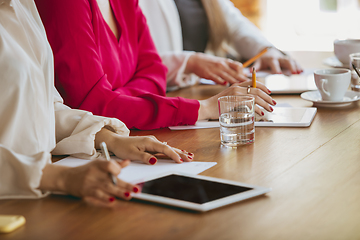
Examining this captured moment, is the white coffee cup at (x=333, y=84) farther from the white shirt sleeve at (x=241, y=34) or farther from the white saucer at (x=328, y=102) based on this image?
the white shirt sleeve at (x=241, y=34)

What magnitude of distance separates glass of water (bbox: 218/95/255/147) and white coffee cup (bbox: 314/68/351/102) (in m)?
0.39

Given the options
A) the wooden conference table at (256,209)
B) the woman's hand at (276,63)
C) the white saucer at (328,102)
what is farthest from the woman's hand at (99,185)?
the woman's hand at (276,63)

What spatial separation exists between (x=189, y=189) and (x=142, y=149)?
22 cm

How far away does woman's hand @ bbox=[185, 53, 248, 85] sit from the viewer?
1.61m

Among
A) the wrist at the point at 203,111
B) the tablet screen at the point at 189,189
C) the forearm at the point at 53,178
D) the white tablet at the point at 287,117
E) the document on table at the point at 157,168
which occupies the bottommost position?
the white tablet at the point at 287,117

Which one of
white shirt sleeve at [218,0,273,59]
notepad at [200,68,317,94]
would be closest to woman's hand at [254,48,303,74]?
notepad at [200,68,317,94]

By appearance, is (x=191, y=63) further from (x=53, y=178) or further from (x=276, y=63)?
(x=53, y=178)

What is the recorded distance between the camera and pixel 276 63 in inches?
70.1

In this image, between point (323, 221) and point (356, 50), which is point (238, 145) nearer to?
point (323, 221)

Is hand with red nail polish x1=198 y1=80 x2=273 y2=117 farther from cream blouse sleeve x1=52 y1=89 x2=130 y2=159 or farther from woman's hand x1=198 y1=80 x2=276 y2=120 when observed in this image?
cream blouse sleeve x1=52 y1=89 x2=130 y2=159

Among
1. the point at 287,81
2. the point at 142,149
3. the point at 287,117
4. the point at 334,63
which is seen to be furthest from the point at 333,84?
the point at 142,149

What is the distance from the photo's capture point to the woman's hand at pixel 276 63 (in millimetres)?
1745

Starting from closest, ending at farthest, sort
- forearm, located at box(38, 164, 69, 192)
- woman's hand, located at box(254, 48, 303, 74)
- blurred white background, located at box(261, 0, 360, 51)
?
forearm, located at box(38, 164, 69, 192) → woman's hand, located at box(254, 48, 303, 74) → blurred white background, located at box(261, 0, 360, 51)

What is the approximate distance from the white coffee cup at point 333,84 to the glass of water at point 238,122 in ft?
1.29
